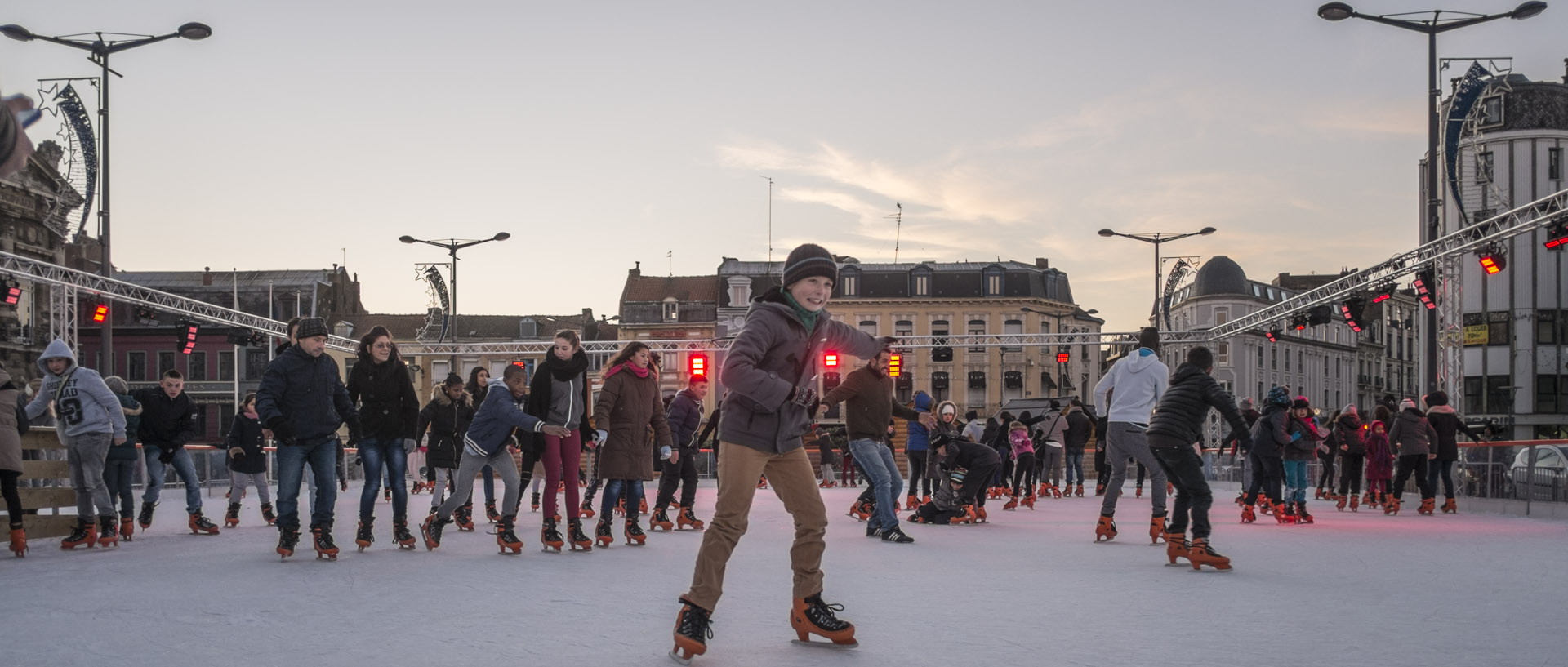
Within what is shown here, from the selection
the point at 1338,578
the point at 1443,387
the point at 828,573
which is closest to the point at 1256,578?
the point at 1338,578

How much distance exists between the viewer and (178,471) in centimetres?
1259

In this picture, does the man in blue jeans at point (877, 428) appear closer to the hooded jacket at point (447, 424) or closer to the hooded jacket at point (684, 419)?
the hooded jacket at point (684, 419)

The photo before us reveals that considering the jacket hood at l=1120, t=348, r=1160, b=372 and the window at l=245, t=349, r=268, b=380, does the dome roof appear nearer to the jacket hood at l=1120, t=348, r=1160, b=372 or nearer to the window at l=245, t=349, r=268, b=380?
the window at l=245, t=349, r=268, b=380

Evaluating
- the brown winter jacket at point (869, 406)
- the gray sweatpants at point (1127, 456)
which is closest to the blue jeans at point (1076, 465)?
the brown winter jacket at point (869, 406)

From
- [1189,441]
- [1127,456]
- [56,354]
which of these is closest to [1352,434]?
[1127,456]

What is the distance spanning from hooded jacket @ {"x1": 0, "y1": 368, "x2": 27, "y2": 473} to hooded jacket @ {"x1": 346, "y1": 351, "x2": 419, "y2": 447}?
2.41 m

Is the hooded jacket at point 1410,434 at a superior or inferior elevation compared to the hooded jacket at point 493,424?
inferior

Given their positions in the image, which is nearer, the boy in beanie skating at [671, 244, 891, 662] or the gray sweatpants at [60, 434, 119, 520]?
the boy in beanie skating at [671, 244, 891, 662]

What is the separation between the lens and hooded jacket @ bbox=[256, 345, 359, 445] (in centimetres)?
959

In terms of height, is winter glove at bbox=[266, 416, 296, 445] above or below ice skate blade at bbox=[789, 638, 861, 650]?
above

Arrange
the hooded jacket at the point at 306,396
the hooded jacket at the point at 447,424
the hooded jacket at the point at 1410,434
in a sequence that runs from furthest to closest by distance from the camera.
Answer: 1. the hooded jacket at the point at 1410,434
2. the hooded jacket at the point at 447,424
3. the hooded jacket at the point at 306,396

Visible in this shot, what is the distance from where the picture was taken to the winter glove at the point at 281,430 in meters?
9.35

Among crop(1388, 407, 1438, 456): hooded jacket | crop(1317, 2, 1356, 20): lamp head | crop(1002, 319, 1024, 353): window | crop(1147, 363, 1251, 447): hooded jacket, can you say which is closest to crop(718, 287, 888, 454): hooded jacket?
crop(1147, 363, 1251, 447): hooded jacket

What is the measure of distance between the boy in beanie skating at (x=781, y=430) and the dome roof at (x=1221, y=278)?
89682 mm
